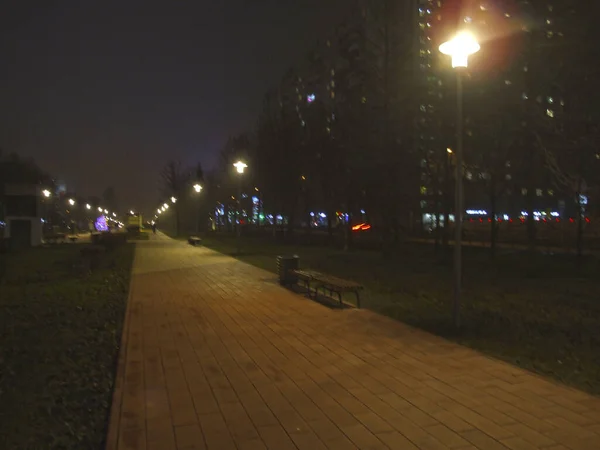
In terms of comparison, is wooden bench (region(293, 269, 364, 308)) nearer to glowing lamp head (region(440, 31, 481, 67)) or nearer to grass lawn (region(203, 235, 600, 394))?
grass lawn (region(203, 235, 600, 394))

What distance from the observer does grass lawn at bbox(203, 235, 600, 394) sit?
7.88 metres

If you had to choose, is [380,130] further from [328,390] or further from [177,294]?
[328,390]

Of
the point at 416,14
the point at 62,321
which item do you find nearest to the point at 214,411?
the point at 62,321

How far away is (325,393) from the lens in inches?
243

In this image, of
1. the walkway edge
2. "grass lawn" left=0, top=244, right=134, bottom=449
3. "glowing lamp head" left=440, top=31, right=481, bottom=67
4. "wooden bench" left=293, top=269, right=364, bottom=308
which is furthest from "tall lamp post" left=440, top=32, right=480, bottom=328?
"grass lawn" left=0, top=244, right=134, bottom=449

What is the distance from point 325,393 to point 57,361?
3.72 metres

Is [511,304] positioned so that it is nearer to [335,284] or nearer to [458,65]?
[335,284]

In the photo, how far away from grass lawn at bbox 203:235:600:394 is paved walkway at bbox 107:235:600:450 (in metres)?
0.62

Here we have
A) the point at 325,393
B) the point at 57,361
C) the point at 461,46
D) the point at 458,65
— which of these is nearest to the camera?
the point at 325,393

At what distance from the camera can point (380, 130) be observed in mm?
24781

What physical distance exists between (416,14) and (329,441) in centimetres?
2484

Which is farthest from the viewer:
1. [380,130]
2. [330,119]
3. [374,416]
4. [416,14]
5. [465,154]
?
[330,119]

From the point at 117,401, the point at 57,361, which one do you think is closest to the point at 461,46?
the point at 117,401

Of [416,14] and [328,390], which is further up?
[416,14]
